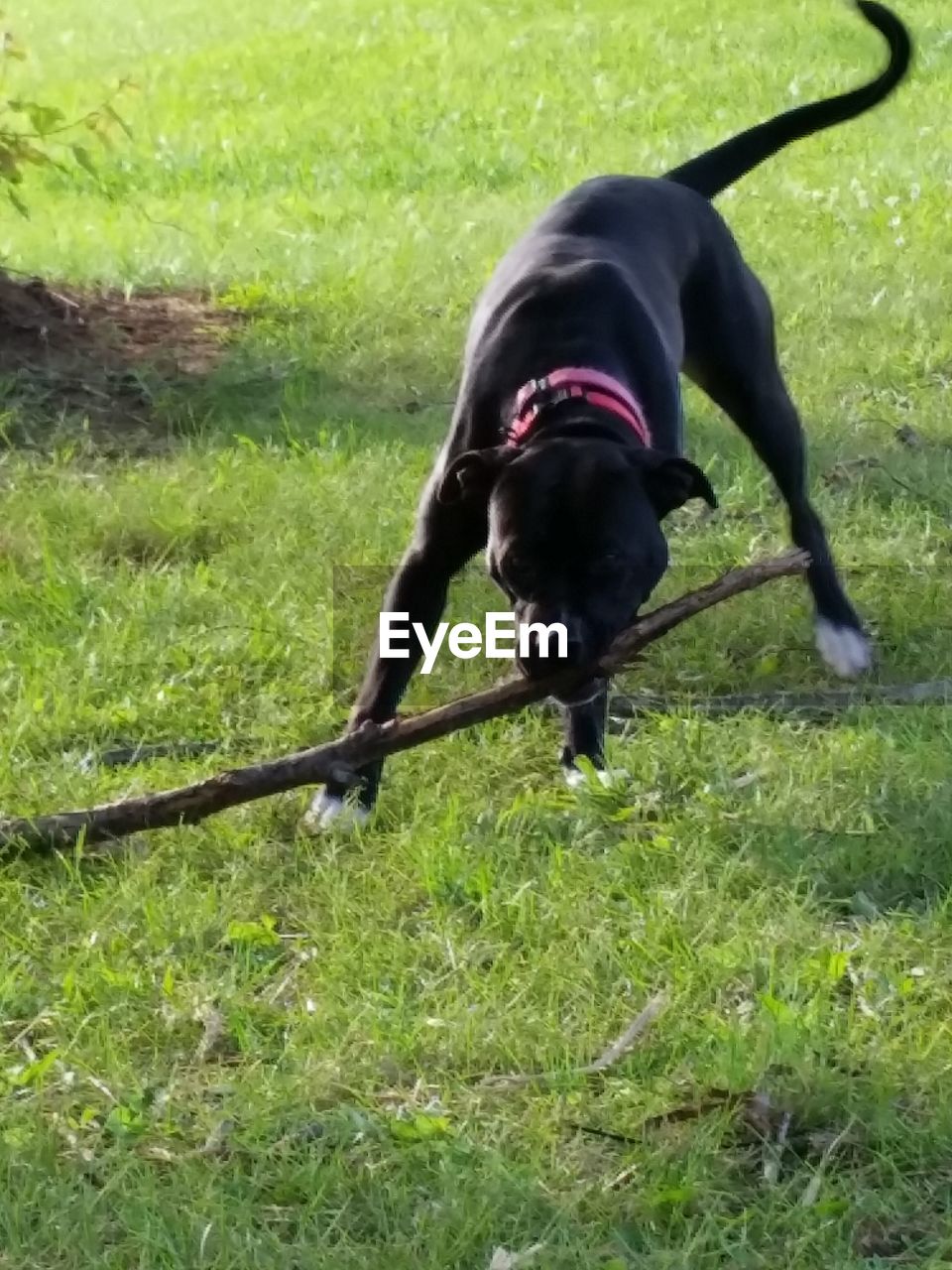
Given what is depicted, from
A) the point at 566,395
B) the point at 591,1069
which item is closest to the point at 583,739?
the point at 566,395

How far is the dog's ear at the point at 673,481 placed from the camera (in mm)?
3240

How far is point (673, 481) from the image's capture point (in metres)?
3.28

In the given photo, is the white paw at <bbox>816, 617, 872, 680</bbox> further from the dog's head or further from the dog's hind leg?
the dog's head

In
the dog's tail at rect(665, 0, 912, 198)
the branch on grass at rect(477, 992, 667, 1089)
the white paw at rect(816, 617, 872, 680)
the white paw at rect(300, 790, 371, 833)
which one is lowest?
the white paw at rect(816, 617, 872, 680)

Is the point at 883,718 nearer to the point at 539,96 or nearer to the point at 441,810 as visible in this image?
the point at 441,810

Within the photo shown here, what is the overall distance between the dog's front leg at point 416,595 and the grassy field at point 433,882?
0.16 metres

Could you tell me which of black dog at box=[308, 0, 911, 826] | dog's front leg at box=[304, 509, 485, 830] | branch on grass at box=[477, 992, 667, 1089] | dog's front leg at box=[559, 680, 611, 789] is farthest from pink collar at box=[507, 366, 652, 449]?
branch on grass at box=[477, 992, 667, 1089]

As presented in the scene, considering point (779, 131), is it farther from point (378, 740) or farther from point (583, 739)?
point (378, 740)

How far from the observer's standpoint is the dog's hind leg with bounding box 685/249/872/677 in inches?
169

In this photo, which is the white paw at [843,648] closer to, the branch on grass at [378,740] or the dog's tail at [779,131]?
the branch on grass at [378,740]

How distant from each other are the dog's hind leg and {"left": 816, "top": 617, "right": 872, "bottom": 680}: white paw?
4cm

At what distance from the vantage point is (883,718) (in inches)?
147

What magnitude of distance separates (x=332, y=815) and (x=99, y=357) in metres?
3.00

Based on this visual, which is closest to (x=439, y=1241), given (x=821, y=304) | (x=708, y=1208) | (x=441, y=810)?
(x=708, y=1208)
